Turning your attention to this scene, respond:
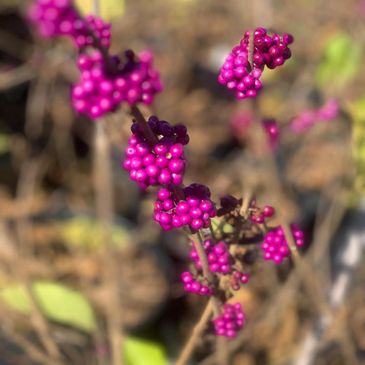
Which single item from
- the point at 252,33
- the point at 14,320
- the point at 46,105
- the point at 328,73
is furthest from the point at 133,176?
the point at 46,105

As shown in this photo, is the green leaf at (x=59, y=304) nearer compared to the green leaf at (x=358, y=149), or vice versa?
the green leaf at (x=358, y=149)

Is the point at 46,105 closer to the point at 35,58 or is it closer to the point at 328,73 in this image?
the point at 35,58

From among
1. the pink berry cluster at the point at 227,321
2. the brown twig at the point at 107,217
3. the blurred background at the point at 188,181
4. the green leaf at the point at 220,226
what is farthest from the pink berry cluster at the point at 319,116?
the pink berry cluster at the point at 227,321

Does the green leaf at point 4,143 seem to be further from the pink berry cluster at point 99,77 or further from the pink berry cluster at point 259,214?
the pink berry cluster at point 99,77

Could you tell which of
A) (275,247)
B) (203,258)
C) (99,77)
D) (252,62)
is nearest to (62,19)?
(99,77)

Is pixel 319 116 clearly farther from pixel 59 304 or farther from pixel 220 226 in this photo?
pixel 59 304

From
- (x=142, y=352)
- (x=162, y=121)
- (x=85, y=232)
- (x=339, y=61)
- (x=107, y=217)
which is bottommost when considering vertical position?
(x=162, y=121)
